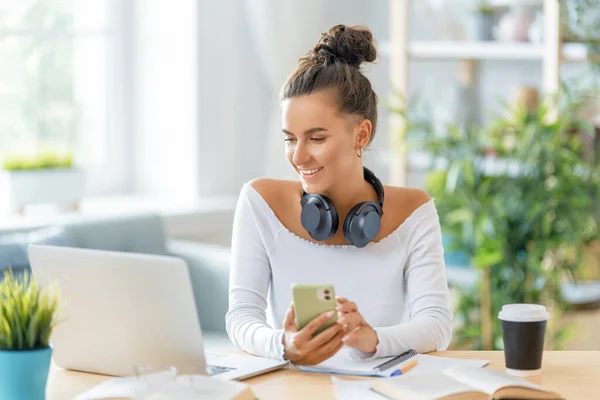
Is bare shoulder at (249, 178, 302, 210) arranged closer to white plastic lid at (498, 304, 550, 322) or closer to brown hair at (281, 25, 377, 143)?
brown hair at (281, 25, 377, 143)

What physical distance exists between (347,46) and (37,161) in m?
1.87

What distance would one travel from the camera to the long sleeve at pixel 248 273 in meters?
1.99

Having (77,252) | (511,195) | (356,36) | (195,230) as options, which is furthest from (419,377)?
(195,230)

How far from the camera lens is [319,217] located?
80.4 inches

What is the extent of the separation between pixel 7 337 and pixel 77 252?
0.21m

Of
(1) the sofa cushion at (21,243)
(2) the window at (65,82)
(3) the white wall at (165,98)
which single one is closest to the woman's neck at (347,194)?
(1) the sofa cushion at (21,243)

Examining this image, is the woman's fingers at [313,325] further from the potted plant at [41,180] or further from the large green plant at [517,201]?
the potted plant at [41,180]

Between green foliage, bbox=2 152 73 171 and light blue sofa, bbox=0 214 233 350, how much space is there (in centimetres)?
38

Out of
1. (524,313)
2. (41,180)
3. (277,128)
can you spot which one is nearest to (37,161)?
(41,180)

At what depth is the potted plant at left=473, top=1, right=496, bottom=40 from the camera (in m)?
3.92

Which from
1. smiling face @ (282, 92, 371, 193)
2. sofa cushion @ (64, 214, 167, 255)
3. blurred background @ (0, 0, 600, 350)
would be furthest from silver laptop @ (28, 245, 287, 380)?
sofa cushion @ (64, 214, 167, 255)

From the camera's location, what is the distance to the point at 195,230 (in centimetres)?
398

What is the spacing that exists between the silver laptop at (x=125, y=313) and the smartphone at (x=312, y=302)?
0.11m

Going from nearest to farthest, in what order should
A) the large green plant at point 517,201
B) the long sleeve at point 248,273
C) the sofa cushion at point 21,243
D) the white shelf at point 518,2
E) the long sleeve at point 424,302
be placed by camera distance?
the long sleeve at point 424,302 < the long sleeve at point 248,273 < the sofa cushion at point 21,243 < the large green plant at point 517,201 < the white shelf at point 518,2
